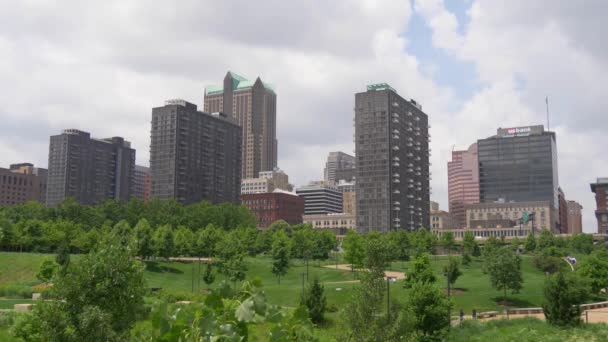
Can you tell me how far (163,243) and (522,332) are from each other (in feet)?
227

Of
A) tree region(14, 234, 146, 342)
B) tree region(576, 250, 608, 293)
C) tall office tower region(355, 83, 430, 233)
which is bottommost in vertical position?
tree region(576, 250, 608, 293)

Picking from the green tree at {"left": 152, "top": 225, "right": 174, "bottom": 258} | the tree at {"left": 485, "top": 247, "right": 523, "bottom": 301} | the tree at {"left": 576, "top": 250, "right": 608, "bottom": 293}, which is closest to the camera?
the tree at {"left": 485, "top": 247, "right": 523, "bottom": 301}

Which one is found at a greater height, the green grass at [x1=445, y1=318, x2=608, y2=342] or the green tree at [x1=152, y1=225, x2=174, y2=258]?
the green tree at [x1=152, y1=225, x2=174, y2=258]

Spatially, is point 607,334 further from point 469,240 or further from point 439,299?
point 469,240

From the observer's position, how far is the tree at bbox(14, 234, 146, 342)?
19.0 meters

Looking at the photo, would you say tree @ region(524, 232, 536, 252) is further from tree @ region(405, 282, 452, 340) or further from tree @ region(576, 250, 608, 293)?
tree @ region(405, 282, 452, 340)

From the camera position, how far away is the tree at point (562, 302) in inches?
1884

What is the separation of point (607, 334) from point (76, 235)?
88.3 m

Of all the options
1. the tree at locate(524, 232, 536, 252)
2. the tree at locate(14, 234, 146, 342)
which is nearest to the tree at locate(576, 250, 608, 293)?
the tree at locate(524, 232, 536, 252)

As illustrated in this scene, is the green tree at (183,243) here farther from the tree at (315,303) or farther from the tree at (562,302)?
Answer: the tree at (562,302)

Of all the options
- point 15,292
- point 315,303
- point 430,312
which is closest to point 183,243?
point 15,292

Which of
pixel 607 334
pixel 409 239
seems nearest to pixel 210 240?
pixel 409 239

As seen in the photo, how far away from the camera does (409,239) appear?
398 ft

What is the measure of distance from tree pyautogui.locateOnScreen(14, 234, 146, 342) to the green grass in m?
29.4
